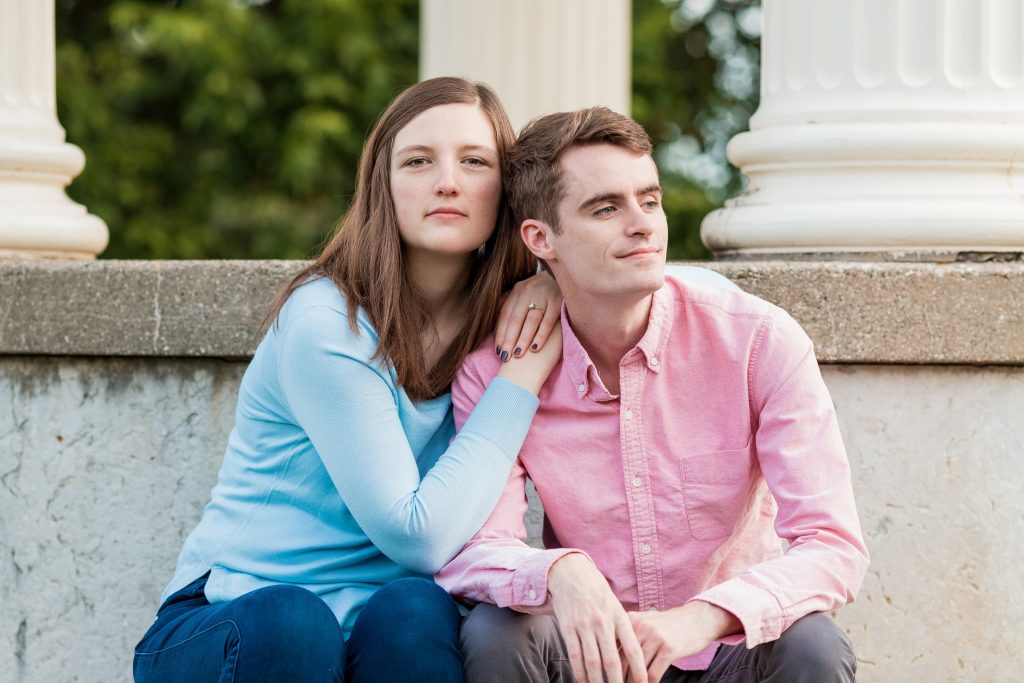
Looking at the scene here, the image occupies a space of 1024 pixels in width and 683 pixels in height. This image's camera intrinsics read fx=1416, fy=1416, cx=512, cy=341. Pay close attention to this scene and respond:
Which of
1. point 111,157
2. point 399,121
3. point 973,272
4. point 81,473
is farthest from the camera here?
point 111,157

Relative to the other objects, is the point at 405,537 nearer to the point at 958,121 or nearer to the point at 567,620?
the point at 567,620

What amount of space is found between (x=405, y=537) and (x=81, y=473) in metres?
1.21

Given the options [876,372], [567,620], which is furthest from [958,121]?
[567,620]

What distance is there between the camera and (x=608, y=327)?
2.99 meters

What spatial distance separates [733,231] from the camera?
3.84 m

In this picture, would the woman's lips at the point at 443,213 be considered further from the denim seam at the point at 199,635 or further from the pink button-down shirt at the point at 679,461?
the denim seam at the point at 199,635

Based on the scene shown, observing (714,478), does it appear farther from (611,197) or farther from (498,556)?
(611,197)

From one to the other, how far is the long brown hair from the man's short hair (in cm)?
11

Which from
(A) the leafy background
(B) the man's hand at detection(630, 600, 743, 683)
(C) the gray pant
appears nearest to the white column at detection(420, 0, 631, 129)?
(C) the gray pant

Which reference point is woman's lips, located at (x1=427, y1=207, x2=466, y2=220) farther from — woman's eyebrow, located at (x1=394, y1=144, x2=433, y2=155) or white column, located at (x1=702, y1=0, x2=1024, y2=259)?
white column, located at (x1=702, y1=0, x2=1024, y2=259)

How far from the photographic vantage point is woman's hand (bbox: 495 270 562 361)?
3029 mm

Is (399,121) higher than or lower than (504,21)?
lower

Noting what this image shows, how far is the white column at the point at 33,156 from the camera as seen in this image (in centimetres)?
418

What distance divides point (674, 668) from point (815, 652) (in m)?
0.43
